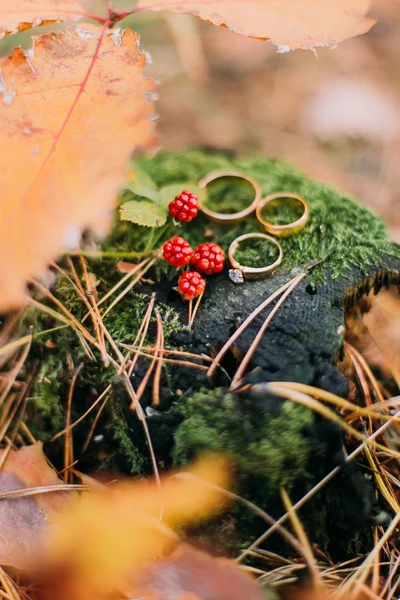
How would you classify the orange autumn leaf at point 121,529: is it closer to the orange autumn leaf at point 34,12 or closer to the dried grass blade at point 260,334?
A: the dried grass blade at point 260,334

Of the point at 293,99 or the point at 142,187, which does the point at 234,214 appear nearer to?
the point at 142,187

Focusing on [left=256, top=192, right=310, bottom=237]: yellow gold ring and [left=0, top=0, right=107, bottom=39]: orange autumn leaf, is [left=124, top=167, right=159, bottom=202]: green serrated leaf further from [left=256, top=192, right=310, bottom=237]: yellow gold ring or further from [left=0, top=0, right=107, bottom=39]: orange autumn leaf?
[left=0, top=0, right=107, bottom=39]: orange autumn leaf

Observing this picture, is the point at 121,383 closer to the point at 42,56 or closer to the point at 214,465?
the point at 214,465

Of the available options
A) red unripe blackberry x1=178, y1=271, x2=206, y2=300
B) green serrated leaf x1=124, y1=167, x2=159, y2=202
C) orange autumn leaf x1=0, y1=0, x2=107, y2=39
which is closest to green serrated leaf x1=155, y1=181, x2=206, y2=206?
green serrated leaf x1=124, y1=167, x2=159, y2=202

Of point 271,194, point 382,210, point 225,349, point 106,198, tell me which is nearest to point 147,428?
point 225,349

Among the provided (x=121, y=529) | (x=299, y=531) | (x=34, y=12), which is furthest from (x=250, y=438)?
(x=34, y=12)

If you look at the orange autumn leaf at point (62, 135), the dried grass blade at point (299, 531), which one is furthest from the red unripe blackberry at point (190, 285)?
the dried grass blade at point (299, 531)
